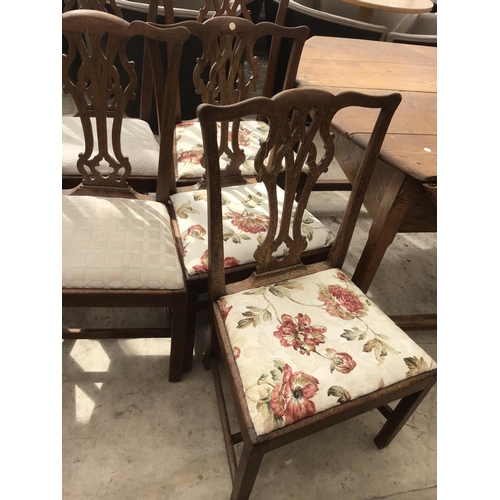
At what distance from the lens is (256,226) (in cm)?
122

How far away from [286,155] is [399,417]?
87 cm

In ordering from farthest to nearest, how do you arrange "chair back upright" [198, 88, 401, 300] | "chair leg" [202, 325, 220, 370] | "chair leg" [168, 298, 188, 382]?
"chair leg" [202, 325, 220, 370]
"chair leg" [168, 298, 188, 382]
"chair back upright" [198, 88, 401, 300]

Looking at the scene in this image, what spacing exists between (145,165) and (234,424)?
97 cm

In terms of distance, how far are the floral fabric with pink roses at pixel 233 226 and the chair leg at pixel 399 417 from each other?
520 mm

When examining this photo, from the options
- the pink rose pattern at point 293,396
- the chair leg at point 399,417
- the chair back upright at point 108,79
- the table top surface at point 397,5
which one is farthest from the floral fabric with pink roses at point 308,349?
the table top surface at point 397,5

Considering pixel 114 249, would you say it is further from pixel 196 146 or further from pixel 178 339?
pixel 196 146

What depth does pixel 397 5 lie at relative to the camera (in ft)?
9.02

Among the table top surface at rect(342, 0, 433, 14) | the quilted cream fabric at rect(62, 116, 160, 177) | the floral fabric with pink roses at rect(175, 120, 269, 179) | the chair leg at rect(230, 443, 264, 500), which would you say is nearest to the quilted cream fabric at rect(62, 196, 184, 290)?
the quilted cream fabric at rect(62, 116, 160, 177)

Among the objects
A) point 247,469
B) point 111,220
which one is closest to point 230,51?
point 111,220

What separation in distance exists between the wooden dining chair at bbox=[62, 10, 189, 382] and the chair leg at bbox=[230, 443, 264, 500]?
0.45m

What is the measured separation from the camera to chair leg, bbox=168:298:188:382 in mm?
1143

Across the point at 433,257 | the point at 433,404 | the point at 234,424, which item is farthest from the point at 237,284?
the point at 433,257

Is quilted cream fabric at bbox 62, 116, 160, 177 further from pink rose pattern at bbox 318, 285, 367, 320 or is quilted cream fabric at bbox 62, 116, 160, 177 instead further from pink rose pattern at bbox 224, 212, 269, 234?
pink rose pattern at bbox 318, 285, 367, 320

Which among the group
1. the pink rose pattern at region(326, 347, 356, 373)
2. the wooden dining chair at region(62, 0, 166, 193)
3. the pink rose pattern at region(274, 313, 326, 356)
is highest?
the wooden dining chair at region(62, 0, 166, 193)
